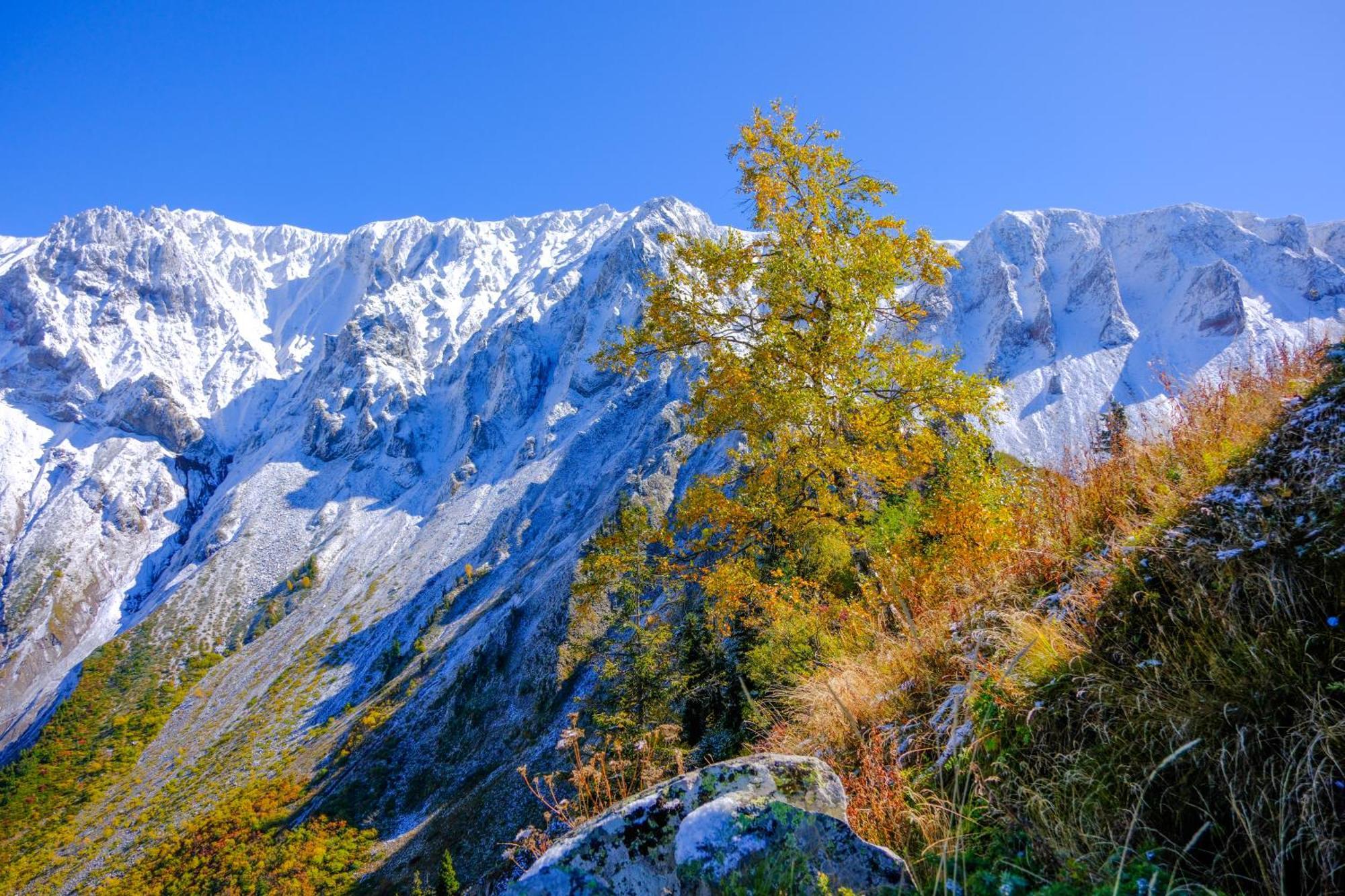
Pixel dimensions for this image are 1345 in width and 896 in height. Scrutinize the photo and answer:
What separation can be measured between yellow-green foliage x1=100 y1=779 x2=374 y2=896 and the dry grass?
52.5 meters

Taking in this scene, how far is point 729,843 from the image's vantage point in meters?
3.32

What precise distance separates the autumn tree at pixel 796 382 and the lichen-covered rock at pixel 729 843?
16.7 ft

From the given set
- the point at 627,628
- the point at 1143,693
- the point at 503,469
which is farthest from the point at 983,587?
the point at 503,469

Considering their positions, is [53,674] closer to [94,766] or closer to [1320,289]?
[94,766]

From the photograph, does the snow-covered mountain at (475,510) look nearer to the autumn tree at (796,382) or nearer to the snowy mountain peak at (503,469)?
the snowy mountain peak at (503,469)

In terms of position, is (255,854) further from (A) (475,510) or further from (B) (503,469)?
(B) (503,469)

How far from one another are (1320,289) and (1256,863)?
242 meters

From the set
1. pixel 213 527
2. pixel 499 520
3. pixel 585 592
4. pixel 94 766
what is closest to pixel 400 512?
pixel 499 520

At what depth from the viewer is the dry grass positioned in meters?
2.76

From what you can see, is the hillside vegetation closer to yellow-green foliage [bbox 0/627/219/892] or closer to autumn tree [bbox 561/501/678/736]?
autumn tree [bbox 561/501/678/736]

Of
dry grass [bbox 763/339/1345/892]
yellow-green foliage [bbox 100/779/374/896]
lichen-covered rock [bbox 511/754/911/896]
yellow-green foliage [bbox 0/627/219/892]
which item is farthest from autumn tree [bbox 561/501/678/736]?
yellow-green foliage [bbox 0/627/219/892]

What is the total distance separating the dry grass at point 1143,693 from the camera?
2.76m

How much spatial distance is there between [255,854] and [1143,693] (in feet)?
257

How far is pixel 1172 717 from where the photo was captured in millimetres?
3250
